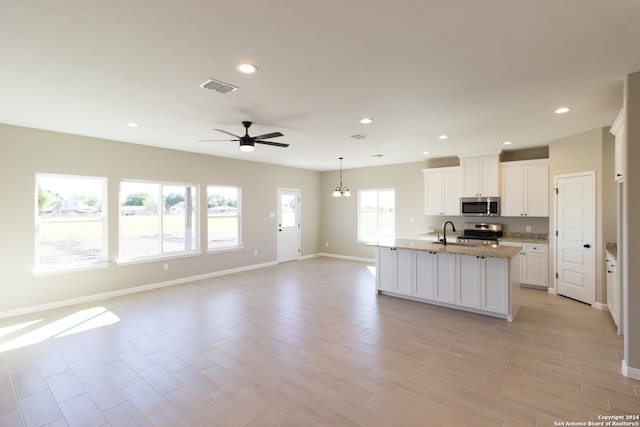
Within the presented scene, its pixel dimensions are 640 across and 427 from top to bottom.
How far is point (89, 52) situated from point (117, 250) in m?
4.15

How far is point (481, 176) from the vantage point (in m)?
6.46

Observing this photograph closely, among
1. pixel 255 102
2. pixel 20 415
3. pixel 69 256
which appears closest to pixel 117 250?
pixel 69 256

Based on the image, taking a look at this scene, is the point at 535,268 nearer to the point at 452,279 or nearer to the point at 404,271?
the point at 452,279

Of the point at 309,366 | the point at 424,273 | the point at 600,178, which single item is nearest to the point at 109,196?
the point at 309,366

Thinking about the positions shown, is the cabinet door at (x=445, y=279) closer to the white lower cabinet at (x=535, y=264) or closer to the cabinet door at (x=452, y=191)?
the white lower cabinet at (x=535, y=264)

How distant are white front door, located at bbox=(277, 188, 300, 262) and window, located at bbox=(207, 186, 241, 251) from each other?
1389 millimetres

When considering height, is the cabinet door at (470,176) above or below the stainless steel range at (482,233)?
above

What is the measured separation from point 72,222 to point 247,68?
4.54 meters

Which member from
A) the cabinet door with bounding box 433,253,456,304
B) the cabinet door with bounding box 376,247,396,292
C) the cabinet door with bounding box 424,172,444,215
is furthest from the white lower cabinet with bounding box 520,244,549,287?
the cabinet door with bounding box 376,247,396,292

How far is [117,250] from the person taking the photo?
217 inches

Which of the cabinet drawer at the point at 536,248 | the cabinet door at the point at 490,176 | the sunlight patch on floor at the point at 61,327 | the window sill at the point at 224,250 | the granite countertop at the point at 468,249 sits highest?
the cabinet door at the point at 490,176

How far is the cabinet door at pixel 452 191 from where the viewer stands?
683cm

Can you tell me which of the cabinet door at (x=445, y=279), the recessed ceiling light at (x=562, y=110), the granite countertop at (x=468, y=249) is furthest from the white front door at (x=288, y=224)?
the recessed ceiling light at (x=562, y=110)

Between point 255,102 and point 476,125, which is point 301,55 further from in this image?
point 476,125
